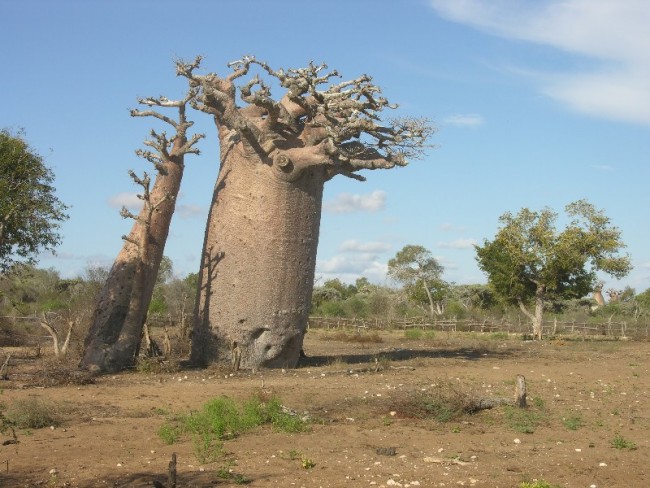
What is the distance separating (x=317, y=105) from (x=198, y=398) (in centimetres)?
431

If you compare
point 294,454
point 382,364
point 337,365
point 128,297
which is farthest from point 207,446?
point 382,364

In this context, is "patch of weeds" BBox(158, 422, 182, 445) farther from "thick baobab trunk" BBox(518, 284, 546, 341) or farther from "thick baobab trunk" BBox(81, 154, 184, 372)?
"thick baobab trunk" BBox(518, 284, 546, 341)

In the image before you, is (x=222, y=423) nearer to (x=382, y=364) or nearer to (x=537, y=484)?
(x=537, y=484)

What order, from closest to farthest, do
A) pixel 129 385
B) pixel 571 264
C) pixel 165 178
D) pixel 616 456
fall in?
1. pixel 616 456
2. pixel 129 385
3. pixel 165 178
4. pixel 571 264

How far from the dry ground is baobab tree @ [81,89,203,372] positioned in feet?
1.65

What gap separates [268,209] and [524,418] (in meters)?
4.49

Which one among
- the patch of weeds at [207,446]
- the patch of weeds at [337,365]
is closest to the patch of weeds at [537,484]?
the patch of weeds at [207,446]

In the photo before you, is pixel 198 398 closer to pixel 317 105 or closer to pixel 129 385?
pixel 129 385

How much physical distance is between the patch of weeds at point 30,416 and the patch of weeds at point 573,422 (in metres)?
4.20

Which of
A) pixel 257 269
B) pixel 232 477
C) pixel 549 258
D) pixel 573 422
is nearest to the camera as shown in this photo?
pixel 232 477

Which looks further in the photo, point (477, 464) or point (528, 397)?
point (528, 397)

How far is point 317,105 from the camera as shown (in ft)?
35.5

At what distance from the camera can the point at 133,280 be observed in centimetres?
1052

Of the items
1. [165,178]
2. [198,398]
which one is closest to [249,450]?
[198,398]
